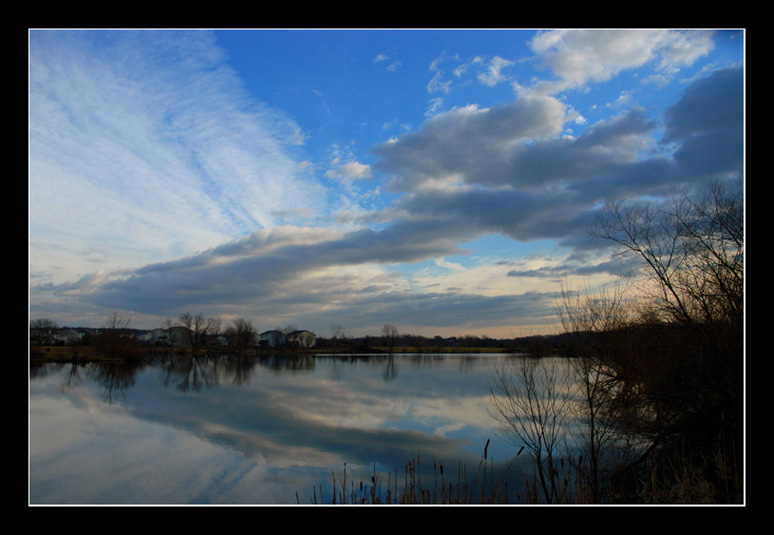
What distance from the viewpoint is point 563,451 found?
405 inches

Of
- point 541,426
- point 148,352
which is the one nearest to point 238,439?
point 541,426

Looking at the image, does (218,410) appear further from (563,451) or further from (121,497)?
(563,451)

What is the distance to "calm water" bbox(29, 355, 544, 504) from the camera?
31.4ft

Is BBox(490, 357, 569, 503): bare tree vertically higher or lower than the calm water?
higher

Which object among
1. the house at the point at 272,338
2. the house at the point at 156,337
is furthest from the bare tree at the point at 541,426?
the house at the point at 156,337

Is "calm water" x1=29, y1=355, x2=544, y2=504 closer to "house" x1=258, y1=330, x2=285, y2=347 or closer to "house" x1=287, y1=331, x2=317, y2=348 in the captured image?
"house" x1=258, y1=330, x2=285, y2=347

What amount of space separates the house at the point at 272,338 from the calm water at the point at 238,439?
41053mm

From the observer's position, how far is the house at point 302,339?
69688 mm

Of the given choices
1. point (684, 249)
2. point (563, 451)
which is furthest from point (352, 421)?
point (684, 249)

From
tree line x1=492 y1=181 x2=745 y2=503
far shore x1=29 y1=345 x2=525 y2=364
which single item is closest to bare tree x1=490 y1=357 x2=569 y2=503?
tree line x1=492 y1=181 x2=745 y2=503

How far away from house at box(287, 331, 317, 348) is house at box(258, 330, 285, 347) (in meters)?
1.37

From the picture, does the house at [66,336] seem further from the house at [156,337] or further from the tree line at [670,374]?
the tree line at [670,374]

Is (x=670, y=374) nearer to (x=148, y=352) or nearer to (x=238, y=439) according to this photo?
(x=238, y=439)

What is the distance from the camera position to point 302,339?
71.5 metres
